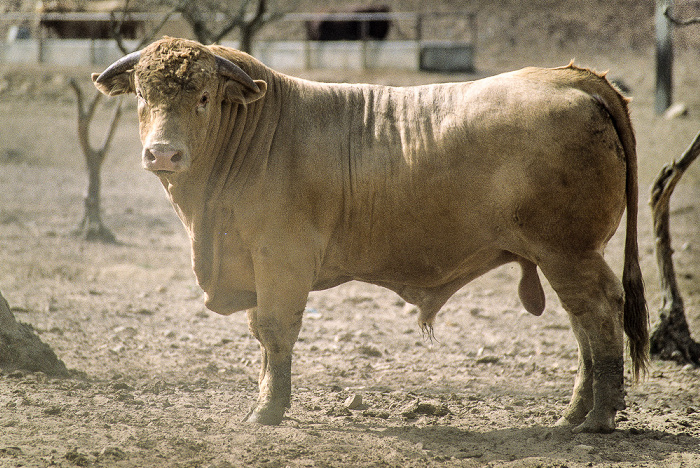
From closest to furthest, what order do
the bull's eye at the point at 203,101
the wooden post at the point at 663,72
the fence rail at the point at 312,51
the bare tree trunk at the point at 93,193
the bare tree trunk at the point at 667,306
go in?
the bull's eye at the point at 203,101 → the bare tree trunk at the point at 667,306 → the bare tree trunk at the point at 93,193 → the wooden post at the point at 663,72 → the fence rail at the point at 312,51

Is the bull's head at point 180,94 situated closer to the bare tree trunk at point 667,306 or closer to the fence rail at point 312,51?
the bare tree trunk at point 667,306

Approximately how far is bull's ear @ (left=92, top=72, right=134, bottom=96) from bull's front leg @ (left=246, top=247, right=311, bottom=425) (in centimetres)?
136

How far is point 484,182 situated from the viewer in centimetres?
436

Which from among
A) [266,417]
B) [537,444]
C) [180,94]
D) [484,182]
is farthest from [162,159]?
[537,444]

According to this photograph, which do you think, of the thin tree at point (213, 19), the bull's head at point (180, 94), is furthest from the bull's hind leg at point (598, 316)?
the thin tree at point (213, 19)

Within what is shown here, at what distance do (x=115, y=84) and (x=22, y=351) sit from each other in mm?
1970

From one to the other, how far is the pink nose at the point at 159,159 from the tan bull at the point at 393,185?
92 millimetres

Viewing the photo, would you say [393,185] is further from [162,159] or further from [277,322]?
[162,159]

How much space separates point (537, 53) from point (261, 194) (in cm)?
2149

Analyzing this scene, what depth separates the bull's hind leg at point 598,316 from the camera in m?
4.38

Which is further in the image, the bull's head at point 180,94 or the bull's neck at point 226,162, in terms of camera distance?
the bull's neck at point 226,162

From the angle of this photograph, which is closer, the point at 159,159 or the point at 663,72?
the point at 159,159

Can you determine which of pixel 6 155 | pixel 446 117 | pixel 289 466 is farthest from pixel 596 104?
pixel 6 155

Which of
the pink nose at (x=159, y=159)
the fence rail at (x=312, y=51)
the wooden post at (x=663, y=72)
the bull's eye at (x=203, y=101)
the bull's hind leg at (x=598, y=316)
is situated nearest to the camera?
the pink nose at (x=159, y=159)
